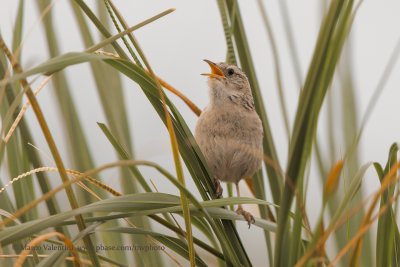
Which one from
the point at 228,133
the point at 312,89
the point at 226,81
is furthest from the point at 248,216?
the point at 312,89

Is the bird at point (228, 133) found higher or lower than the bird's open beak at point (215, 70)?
lower

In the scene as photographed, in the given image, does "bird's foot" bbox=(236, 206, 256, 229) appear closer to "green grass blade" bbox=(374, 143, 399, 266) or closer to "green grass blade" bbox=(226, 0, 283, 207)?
"green grass blade" bbox=(226, 0, 283, 207)

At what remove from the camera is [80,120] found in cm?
240

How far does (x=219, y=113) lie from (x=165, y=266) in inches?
31.4

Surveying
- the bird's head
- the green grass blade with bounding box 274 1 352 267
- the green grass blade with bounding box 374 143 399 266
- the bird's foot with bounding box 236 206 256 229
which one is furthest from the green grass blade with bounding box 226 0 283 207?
the green grass blade with bounding box 274 1 352 267

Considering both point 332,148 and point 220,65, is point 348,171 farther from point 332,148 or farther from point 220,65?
point 220,65

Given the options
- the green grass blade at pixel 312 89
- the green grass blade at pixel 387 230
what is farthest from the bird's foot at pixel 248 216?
the green grass blade at pixel 312 89

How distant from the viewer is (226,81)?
2.48 metres

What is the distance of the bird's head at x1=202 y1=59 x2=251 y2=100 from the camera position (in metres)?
2.44

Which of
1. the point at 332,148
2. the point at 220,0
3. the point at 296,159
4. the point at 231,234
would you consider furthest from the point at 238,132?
the point at 296,159

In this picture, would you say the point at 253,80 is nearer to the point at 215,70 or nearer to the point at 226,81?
the point at 226,81

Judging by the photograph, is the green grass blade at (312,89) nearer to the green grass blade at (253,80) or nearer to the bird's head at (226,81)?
the green grass blade at (253,80)

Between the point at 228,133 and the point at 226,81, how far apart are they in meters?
0.34

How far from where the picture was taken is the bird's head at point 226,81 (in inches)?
96.0
